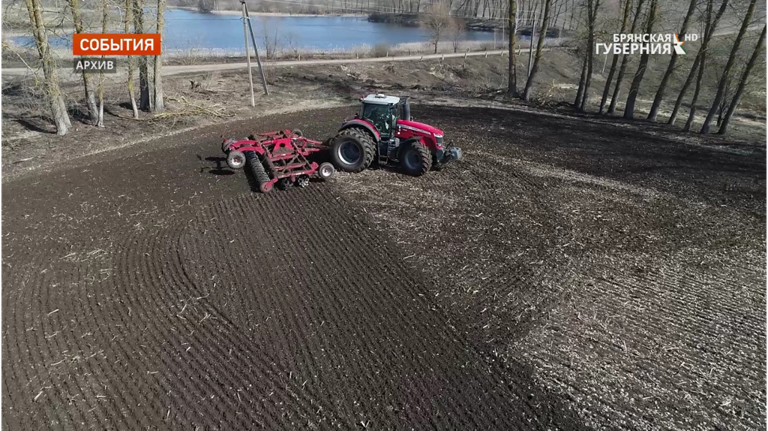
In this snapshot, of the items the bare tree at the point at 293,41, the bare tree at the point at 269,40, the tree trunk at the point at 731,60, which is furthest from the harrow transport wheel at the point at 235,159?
the bare tree at the point at 293,41

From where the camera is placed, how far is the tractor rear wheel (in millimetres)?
9633

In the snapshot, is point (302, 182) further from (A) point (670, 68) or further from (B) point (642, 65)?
(A) point (670, 68)

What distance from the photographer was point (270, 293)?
593cm

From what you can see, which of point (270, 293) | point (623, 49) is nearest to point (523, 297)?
point (270, 293)

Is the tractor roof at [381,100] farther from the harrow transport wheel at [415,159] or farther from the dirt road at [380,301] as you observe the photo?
the dirt road at [380,301]

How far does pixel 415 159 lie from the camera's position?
9.91m

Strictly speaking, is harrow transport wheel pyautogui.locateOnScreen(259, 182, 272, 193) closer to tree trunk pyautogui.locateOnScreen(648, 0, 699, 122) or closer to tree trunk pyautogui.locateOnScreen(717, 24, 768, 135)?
tree trunk pyautogui.locateOnScreen(717, 24, 768, 135)

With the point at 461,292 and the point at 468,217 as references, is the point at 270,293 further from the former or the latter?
the point at 468,217

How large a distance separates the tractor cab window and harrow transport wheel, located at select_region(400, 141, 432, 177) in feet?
1.99

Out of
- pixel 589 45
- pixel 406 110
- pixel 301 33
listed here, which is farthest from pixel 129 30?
pixel 301 33

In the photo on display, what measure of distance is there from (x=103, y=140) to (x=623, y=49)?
17981 millimetres

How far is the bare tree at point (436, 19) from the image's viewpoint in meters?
15.3

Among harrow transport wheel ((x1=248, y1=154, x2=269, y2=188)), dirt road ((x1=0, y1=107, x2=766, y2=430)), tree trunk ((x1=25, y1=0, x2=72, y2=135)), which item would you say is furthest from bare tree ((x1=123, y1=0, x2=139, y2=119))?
harrow transport wheel ((x1=248, y1=154, x2=269, y2=188))

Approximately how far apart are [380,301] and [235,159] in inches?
222
